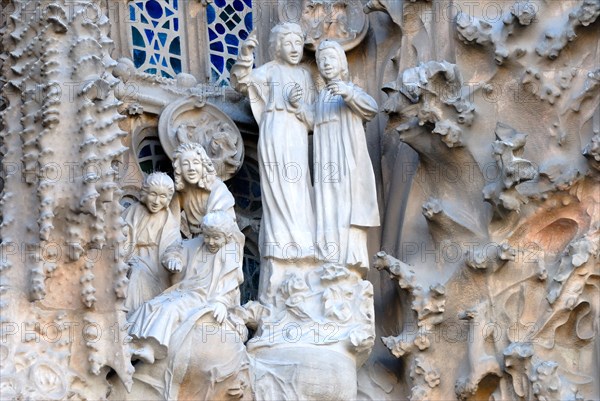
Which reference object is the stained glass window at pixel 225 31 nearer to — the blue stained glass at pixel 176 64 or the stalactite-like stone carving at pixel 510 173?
the blue stained glass at pixel 176 64

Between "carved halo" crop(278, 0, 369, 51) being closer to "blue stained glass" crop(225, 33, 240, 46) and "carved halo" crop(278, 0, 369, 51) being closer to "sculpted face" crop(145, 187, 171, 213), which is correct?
"blue stained glass" crop(225, 33, 240, 46)

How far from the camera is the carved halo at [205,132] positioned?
667 inches

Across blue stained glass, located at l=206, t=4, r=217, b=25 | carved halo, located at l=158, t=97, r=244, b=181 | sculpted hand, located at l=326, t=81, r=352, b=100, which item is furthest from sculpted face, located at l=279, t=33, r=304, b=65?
blue stained glass, located at l=206, t=4, r=217, b=25

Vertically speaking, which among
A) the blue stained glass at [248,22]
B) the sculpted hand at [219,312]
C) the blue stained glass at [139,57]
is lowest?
the sculpted hand at [219,312]

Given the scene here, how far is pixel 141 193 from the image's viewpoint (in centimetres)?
1641

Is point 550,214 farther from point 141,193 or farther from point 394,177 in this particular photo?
point 141,193

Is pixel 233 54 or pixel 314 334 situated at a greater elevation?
pixel 233 54

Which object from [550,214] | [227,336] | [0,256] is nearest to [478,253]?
A: [550,214]

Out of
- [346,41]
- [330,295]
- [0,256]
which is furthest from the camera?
[346,41]

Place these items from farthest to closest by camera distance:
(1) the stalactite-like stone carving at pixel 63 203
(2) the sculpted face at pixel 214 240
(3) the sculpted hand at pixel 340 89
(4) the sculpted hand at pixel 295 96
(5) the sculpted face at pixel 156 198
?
(4) the sculpted hand at pixel 295 96 < (3) the sculpted hand at pixel 340 89 < (5) the sculpted face at pixel 156 198 < (2) the sculpted face at pixel 214 240 < (1) the stalactite-like stone carving at pixel 63 203

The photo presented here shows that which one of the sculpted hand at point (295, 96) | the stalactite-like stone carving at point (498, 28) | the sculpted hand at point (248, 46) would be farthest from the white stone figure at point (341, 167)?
the stalactite-like stone carving at point (498, 28)

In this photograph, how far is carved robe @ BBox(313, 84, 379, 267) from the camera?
16.6m

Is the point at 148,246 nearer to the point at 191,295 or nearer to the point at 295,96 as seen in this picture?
the point at 191,295

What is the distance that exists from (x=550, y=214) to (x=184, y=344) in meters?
2.24
